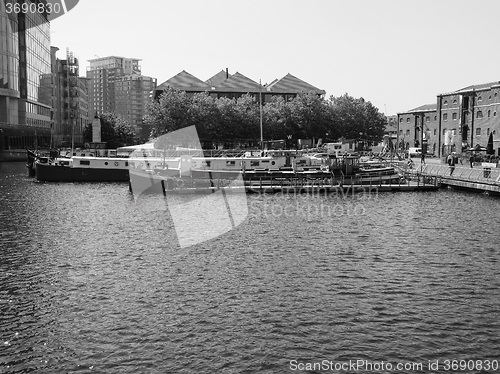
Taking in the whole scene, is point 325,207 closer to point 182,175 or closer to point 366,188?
point 366,188

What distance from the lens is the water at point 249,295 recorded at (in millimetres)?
18953

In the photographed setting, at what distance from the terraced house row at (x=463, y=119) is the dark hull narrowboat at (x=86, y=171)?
51.3 meters

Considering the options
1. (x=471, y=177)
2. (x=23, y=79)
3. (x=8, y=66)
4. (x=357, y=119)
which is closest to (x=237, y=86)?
(x=357, y=119)

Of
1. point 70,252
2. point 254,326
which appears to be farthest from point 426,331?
point 70,252

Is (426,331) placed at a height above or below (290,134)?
below

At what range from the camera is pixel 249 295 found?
24.9 metres

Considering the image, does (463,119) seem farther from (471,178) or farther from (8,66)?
(8,66)

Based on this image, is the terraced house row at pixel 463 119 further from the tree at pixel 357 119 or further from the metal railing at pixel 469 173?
the metal railing at pixel 469 173

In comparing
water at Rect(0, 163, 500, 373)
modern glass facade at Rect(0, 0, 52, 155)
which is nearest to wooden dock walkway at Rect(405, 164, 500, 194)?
water at Rect(0, 163, 500, 373)

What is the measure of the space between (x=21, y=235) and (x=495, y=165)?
2160 inches

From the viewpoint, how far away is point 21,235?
38.2m

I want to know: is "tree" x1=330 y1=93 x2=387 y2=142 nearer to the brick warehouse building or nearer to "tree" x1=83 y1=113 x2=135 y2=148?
the brick warehouse building

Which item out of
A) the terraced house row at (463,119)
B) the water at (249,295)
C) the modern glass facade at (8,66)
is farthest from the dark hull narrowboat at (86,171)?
the terraced house row at (463,119)

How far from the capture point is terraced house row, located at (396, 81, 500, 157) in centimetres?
9406
